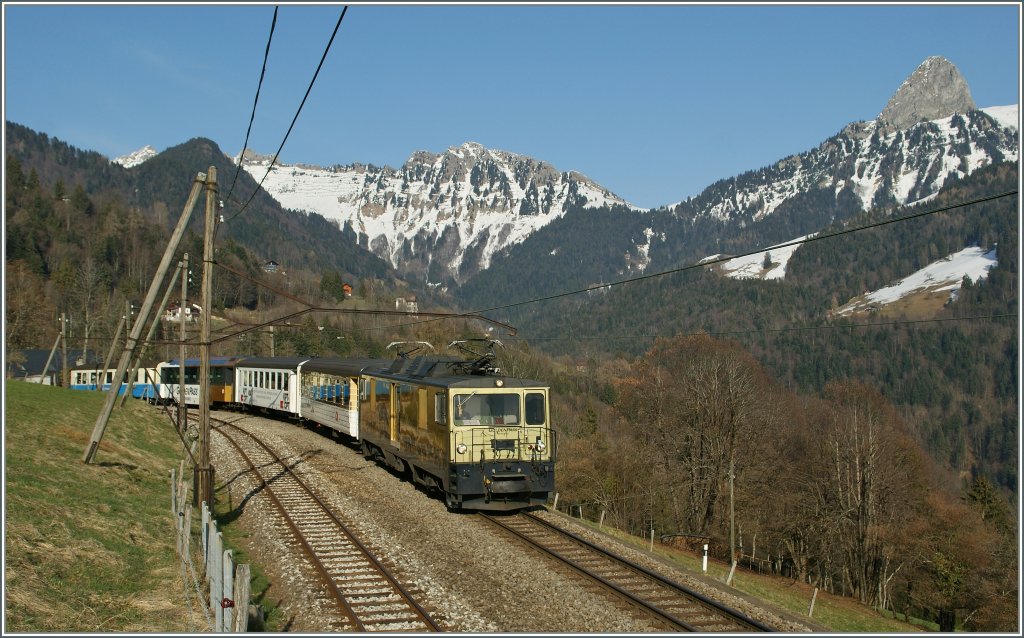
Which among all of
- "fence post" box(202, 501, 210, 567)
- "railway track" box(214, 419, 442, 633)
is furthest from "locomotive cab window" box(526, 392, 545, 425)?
"fence post" box(202, 501, 210, 567)

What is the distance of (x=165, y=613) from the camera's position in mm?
11414

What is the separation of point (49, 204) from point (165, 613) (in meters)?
138

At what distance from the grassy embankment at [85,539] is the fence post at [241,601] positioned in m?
1.26

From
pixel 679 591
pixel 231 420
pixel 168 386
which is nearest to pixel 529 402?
pixel 679 591

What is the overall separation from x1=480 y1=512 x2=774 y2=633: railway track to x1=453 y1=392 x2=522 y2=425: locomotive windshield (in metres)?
2.43

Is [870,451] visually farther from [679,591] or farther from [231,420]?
[679,591]

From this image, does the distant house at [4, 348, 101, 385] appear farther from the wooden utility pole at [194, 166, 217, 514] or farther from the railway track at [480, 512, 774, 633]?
the railway track at [480, 512, 774, 633]

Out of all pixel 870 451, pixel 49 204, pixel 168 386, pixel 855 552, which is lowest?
pixel 855 552

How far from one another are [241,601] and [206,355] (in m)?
10.4

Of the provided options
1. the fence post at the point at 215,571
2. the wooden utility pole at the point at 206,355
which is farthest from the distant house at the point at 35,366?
the fence post at the point at 215,571

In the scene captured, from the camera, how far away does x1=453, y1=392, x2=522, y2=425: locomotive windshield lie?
18.9 metres

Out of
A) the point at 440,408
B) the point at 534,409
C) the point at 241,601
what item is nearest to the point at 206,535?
the point at 241,601

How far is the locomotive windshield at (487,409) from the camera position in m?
18.9

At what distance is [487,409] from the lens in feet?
62.7
